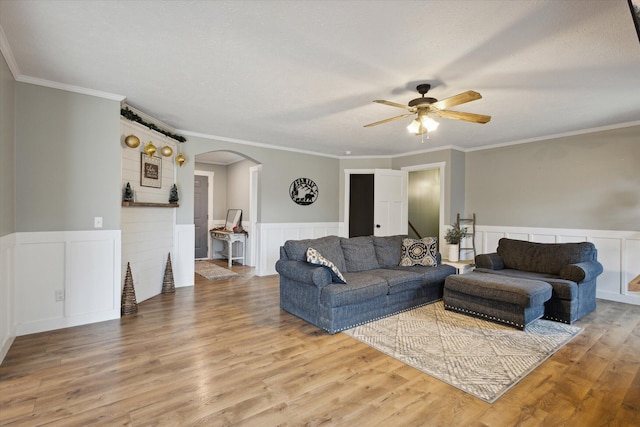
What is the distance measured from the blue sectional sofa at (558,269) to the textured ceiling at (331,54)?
5.79 feet

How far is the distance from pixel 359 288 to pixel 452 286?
1232 mm

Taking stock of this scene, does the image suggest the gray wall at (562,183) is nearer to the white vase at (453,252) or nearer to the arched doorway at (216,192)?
the white vase at (453,252)

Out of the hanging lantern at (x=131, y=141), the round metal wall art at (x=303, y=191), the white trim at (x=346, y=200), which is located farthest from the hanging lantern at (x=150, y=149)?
the white trim at (x=346, y=200)

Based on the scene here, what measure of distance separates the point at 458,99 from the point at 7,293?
4.22 m

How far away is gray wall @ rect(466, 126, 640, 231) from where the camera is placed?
14.5 feet

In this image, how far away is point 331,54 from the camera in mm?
2523

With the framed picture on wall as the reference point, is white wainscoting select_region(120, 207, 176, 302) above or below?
below

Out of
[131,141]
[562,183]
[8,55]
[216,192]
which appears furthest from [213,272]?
[562,183]

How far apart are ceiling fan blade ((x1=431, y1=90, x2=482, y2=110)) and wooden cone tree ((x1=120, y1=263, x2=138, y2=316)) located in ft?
12.8

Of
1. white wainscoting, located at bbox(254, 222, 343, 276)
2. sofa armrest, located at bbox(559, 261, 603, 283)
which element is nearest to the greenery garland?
white wainscoting, located at bbox(254, 222, 343, 276)

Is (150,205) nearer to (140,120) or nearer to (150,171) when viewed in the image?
(150,171)

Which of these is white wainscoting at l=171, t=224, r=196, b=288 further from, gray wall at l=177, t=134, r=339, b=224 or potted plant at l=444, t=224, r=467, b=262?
potted plant at l=444, t=224, r=467, b=262

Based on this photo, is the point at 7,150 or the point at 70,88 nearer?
the point at 7,150

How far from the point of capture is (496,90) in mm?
3217
